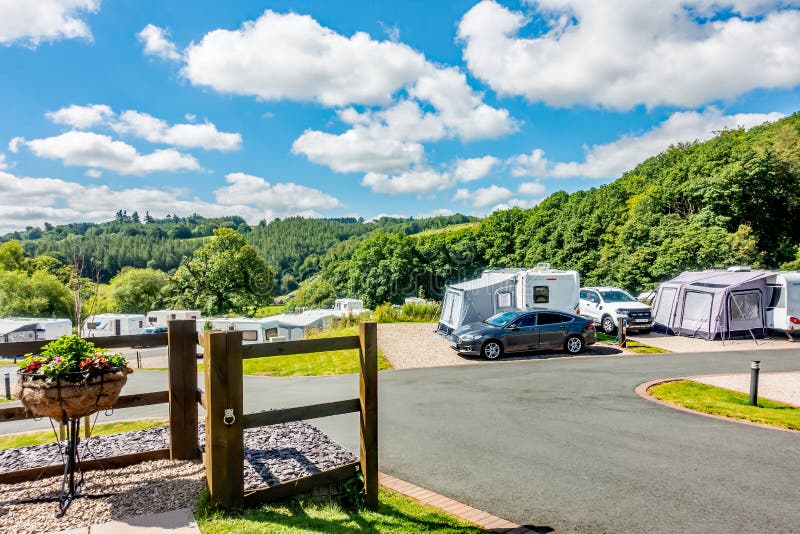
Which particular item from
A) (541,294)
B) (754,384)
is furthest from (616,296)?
(754,384)

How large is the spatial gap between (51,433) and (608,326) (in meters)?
18.6

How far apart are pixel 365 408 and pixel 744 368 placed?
521 inches

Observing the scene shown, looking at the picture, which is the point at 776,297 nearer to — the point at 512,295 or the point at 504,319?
the point at 512,295

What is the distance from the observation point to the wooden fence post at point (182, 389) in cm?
462

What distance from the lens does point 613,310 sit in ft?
64.9

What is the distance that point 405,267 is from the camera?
2215 inches

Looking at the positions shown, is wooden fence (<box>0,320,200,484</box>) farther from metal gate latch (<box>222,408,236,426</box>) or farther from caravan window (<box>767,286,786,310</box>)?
caravan window (<box>767,286,786,310</box>)

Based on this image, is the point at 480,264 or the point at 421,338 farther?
the point at 480,264

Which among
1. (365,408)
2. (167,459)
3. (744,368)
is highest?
(365,408)

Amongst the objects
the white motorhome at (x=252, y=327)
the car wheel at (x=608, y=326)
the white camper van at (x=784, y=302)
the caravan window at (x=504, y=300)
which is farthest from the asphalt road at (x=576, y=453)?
the white motorhome at (x=252, y=327)

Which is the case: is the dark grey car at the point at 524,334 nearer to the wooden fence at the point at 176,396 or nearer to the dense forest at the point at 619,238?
the dense forest at the point at 619,238

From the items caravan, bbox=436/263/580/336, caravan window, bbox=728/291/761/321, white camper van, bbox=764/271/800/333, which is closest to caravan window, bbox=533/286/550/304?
caravan, bbox=436/263/580/336

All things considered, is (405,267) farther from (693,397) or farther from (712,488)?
(712,488)

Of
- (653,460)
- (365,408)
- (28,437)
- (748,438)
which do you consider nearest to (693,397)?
(748,438)
